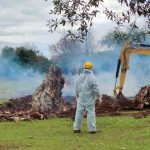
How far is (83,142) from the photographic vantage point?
48.5 ft

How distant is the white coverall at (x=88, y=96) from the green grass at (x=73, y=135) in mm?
442

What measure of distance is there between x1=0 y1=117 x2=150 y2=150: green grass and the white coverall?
17.4 inches

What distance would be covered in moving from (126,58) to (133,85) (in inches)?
641

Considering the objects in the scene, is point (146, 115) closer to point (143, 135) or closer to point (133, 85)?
point (143, 135)

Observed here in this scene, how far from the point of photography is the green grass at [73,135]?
14060 mm

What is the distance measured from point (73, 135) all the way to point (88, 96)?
131 cm

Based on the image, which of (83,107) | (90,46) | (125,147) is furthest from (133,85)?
(125,147)

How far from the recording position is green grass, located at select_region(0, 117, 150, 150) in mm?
14060

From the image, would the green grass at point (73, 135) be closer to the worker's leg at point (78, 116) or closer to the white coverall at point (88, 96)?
the worker's leg at point (78, 116)

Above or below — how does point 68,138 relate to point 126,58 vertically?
below

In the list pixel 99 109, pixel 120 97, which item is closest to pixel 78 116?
pixel 99 109

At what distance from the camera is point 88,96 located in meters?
17.0

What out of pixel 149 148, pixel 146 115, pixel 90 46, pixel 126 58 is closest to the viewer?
pixel 149 148

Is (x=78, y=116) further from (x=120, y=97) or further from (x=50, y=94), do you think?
(x=120, y=97)
